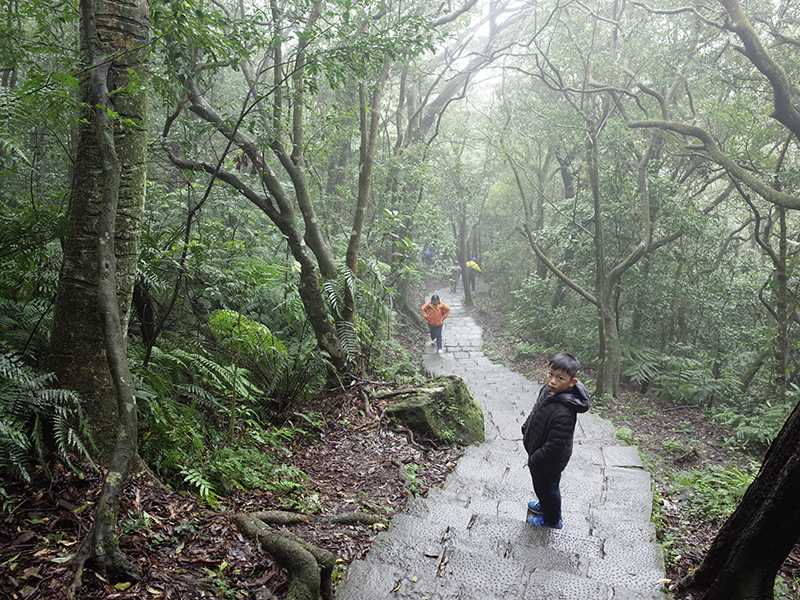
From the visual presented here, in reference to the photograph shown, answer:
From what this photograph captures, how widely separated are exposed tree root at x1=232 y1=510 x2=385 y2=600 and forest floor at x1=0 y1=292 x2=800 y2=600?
0.20ft

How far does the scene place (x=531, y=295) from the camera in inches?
642

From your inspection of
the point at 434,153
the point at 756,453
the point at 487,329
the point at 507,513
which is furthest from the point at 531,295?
the point at 507,513

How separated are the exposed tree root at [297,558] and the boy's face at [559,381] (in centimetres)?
204

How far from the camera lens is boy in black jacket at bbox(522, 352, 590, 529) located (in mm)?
3701

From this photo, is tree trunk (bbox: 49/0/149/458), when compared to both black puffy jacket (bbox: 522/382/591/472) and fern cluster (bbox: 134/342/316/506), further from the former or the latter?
black puffy jacket (bbox: 522/382/591/472)

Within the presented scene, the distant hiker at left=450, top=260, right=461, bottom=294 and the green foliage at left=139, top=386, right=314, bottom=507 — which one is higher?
the distant hiker at left=450, top=260, right=461, bottom=294

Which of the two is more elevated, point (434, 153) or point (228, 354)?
point (434, 153)

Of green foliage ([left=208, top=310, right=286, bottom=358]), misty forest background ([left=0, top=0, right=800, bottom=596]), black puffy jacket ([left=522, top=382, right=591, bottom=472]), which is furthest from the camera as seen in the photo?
green foliage ([left=208, top=310, right=286, bottom=358])

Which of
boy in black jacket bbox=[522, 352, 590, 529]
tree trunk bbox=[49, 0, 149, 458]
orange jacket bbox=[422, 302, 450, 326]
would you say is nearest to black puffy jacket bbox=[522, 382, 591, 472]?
boy in black jacket bbox=[522, 352, 590, 529]

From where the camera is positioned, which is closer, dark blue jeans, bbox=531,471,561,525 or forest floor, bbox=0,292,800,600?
forest floor, bbox=0,292,800,600

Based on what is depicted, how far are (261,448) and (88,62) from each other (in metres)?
3.16

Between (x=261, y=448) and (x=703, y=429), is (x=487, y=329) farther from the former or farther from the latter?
(x=261, y=448)

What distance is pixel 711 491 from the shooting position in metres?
4.61

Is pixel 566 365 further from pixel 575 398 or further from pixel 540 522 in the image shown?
pixel 540 522
